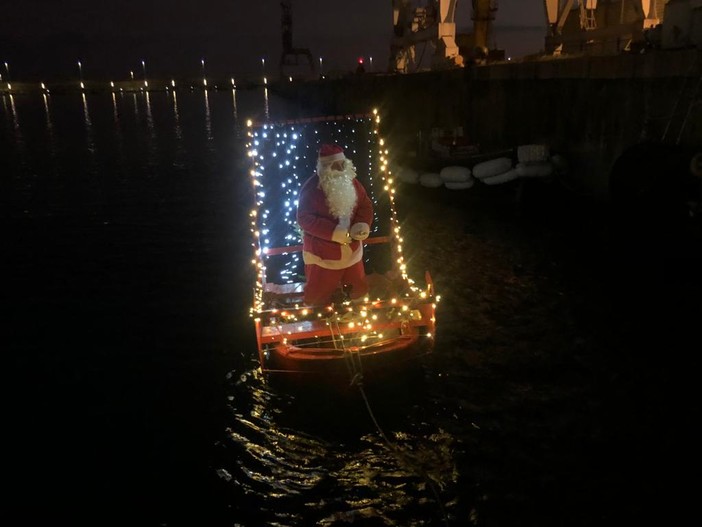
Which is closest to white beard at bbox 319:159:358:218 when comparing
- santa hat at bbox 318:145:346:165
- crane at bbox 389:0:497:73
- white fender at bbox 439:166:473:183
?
santa hat at bbox 318:145:346:165

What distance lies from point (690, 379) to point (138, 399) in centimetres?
681

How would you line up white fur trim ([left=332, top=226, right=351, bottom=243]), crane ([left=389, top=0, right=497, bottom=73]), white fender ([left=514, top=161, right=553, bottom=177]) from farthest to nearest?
crane ([left=389, top=0, right=497, bottom=73]) < white fender ([left=514, top=161, right=553, bottom=177]) < white fur trim ([left=332, top=226, right=351, bottom=243])

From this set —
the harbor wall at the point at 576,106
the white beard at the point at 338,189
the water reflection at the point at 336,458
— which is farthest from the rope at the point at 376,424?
the harbor wall at the point at 576,106

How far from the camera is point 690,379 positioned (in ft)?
22.7

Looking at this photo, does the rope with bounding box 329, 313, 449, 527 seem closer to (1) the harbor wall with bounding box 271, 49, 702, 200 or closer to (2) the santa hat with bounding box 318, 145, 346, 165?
(2) the santa hat with bounding box 318, 145, 346, 165

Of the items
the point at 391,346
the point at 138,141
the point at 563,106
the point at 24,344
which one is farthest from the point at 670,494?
the point at 138,141

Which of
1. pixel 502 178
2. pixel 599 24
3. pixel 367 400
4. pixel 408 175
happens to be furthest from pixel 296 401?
pixel 599 24

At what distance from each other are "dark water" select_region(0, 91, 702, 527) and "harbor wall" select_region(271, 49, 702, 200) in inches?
97.9

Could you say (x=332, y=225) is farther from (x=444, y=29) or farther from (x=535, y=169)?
(x=444, y=29)

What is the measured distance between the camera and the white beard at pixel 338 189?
646 centimetres

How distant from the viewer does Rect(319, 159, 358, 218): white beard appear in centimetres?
646

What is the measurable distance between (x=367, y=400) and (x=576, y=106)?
12282 mm

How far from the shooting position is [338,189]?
645 centimetres

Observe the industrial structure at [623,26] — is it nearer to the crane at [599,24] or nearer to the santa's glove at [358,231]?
the crane at [599,24]
